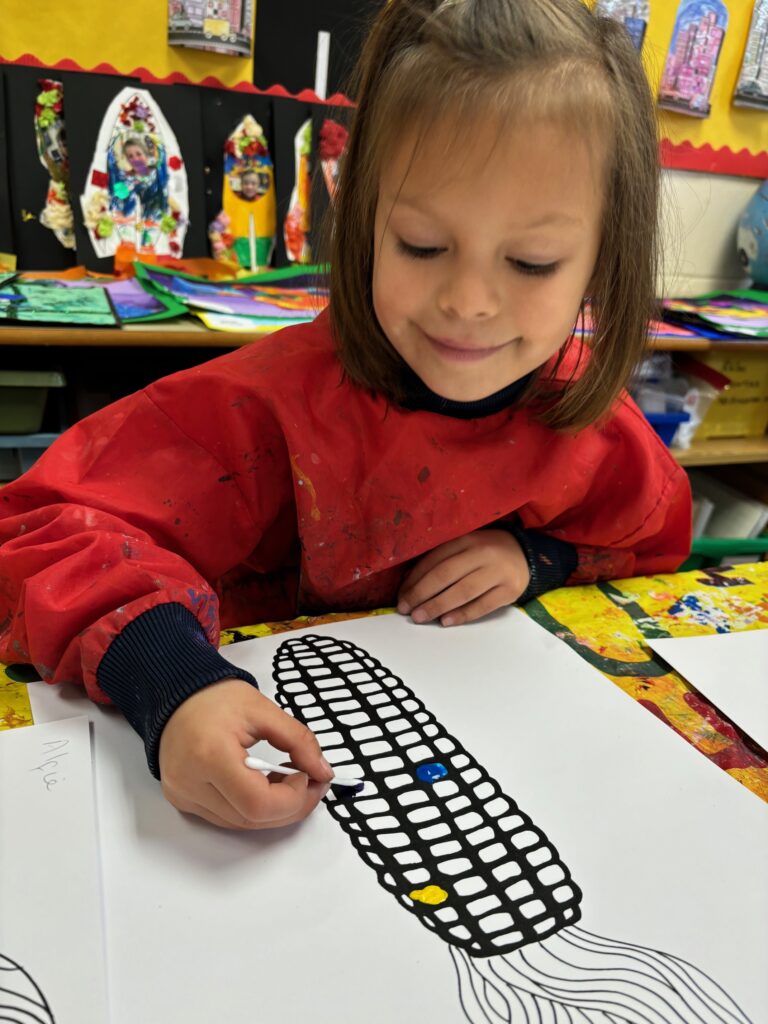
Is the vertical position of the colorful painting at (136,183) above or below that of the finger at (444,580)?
above

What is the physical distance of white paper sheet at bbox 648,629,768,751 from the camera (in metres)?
0.50

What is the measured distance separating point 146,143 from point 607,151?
40.3 inches

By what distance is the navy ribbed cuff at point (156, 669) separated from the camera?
391 millimetres

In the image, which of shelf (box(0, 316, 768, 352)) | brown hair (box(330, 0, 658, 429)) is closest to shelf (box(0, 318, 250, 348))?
shelf (box(0, 316, 768, 352))

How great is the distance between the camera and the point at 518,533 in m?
0.67

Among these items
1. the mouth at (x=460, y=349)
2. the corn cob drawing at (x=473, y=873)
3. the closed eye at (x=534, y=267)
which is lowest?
the corn cob drawing at (x=473, y=873)

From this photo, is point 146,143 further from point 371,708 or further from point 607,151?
point 371,708

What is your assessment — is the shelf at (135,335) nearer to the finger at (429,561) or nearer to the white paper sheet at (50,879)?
the finger at (429,561)

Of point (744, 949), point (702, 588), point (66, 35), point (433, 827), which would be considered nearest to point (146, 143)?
point (66, 35)

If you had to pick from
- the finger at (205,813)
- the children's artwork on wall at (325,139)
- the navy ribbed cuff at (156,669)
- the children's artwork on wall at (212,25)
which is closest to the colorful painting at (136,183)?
the children's artwork on wall at (212,25)

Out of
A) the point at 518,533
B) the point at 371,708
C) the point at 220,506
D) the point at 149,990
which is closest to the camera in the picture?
the point at 149,990

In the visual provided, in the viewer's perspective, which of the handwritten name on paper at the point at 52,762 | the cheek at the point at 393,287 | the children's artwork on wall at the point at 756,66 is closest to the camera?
the handwritten name on paper at the point at 52,762

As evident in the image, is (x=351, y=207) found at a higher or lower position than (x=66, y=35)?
lower

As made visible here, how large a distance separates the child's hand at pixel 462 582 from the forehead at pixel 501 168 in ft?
0.87
